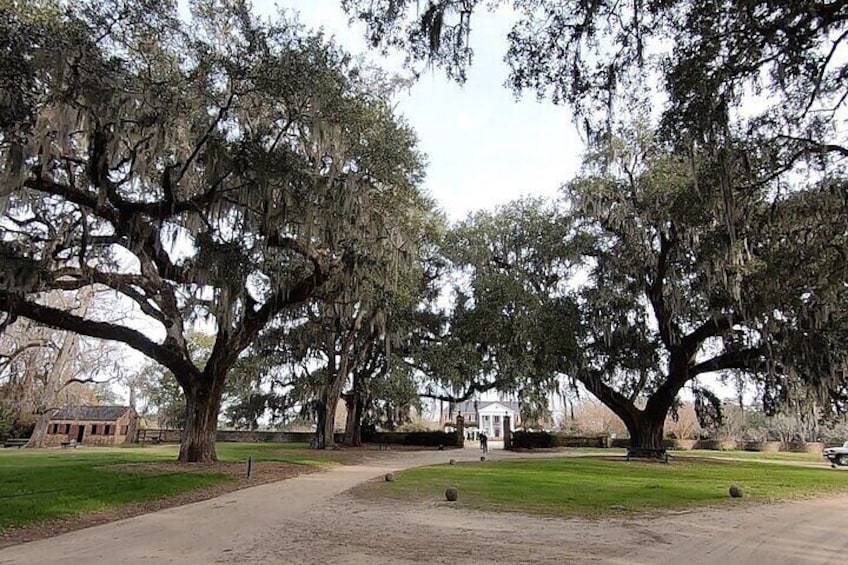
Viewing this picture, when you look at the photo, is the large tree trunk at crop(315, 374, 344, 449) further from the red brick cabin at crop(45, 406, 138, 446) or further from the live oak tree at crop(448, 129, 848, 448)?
the red brick cabin at crop(45, 406, 138, 446)

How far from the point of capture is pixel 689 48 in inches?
264

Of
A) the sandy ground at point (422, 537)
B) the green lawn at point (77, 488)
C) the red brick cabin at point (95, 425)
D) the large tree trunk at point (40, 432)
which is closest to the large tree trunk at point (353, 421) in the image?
the large tree trunk at point (40, 432)

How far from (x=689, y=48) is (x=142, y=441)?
36.7 meters

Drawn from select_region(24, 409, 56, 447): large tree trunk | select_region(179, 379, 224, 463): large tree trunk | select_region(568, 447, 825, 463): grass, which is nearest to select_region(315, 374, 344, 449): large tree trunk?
select_region(179, 379, 224, 463): large tree trunk

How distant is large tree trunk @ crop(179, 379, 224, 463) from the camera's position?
→ 15.2 m

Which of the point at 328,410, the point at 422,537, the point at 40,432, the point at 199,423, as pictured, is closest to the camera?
the point at 422,537

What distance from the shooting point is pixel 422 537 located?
6.85m

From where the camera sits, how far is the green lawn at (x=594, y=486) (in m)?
9.95

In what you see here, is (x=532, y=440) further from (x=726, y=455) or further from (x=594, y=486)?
(x=594, y=486)

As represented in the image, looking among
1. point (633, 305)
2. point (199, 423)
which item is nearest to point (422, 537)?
point (199, 423)

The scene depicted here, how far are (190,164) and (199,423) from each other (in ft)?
23.7

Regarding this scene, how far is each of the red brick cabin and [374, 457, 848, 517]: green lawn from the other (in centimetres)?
2697

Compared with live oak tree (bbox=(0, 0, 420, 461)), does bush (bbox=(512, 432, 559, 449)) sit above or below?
below

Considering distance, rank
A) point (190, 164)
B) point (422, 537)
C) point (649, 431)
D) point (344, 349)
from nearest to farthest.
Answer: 1. point (422, 537)
2. point (190, 164)
3. point (649, 431)
4. point (344, 349)
